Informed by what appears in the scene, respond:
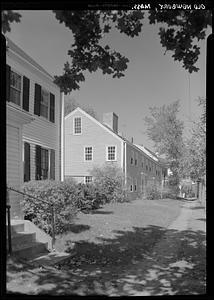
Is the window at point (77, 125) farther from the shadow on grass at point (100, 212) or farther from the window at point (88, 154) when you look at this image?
the shadow on grass at point (100, 212)

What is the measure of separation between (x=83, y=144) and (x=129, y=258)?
1350 millimetres

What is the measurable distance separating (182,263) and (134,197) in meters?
0.87

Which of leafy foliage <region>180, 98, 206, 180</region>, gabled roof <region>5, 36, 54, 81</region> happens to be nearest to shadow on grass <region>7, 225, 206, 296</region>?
leafy foliage <region>180, 98, 206, 180</region>

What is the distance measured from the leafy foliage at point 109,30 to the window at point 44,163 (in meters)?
0.62

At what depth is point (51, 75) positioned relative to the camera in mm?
2646

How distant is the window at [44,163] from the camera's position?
109 inches

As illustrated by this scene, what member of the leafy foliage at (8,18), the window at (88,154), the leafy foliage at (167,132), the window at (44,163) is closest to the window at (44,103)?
the window at (44,163)

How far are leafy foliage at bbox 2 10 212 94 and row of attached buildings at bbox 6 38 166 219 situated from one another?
0.26 metres

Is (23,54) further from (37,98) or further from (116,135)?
(116,135)

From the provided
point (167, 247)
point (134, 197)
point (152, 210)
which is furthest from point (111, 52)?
point (167, 247)

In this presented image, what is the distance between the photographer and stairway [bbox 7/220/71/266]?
264 cm

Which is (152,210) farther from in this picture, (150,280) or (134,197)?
(150,280)

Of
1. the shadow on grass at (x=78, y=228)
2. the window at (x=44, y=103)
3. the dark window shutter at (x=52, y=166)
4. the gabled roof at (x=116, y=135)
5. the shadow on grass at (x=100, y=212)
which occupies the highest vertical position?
the window at (x=44, y=103)

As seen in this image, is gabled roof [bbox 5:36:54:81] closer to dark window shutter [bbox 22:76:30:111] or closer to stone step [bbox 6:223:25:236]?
dark window shutter [bbox 22:76:30:111]
